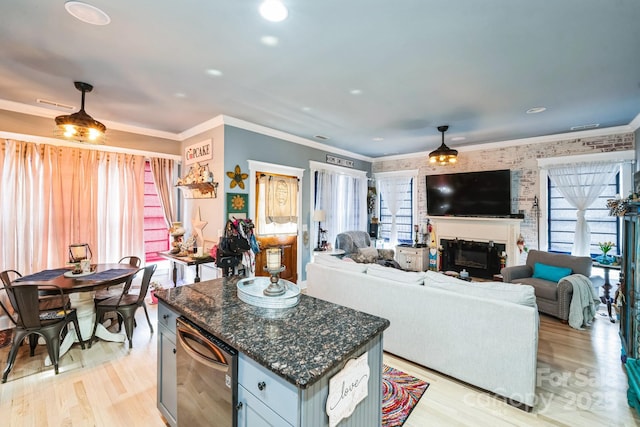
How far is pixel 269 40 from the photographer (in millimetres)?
2205

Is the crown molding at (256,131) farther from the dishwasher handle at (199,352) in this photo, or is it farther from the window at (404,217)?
the dishwasher handle at (199,352)

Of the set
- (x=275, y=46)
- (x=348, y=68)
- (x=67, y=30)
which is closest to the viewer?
(x=67, y=30)

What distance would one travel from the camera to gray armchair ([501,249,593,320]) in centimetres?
371

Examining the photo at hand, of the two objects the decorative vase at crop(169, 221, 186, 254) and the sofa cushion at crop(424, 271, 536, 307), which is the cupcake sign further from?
the sofa cushion at crop(424, 271, 536, 307)

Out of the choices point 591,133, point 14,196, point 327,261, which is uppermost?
point 591,133

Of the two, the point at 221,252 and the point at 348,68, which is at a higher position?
the point at 348,68

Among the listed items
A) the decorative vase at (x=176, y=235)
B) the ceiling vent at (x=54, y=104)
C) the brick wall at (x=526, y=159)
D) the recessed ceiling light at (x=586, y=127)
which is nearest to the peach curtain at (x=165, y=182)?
the decorative vase at (x=176, y=235)

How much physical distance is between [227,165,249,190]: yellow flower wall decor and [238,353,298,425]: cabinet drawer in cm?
319

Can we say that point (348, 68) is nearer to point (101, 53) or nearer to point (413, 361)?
point (101, 53)

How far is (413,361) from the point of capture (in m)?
2.77

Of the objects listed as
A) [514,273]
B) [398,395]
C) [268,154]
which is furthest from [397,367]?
[268,154]

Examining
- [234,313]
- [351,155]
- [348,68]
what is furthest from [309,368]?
[351,155]

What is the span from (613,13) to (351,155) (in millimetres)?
4877

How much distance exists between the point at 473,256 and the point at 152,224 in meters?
6.24
